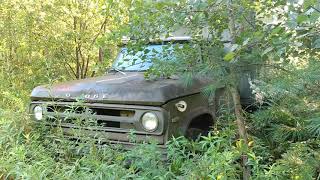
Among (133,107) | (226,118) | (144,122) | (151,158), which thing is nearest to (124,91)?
(133,107)

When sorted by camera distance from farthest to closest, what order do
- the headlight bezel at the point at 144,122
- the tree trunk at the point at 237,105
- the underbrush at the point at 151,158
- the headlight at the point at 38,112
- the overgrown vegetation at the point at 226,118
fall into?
the headlight at the point at 38,112, the headlight bezel at the point at 144,122, the tree trunk at the point at 237,105, the underbrush at the point at 151,158, the overgrown vegetation at the point at 226,118

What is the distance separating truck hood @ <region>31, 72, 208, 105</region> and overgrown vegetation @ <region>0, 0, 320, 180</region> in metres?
0.20

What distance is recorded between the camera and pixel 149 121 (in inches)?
143

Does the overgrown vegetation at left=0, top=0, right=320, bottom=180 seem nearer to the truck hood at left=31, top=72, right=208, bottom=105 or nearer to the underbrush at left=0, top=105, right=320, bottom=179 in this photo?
the underbrush at left=0, top=105, right=320, bottom=179

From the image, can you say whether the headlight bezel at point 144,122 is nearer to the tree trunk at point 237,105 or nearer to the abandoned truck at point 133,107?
the abandoned truck at point 133,107

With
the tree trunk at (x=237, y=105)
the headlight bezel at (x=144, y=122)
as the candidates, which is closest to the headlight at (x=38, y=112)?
the headlight bezel at (x=144, y=122)

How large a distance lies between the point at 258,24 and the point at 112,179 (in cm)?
169

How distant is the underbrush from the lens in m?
2.79

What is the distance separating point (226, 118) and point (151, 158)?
102cm

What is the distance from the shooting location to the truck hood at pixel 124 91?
11.9 ft

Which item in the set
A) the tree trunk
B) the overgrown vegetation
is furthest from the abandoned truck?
the tree trunk

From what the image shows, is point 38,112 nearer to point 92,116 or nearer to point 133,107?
point 92,116

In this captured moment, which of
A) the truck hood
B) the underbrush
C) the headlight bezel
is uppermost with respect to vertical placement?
the truck hood

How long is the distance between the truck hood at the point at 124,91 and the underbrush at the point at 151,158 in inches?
16.7
